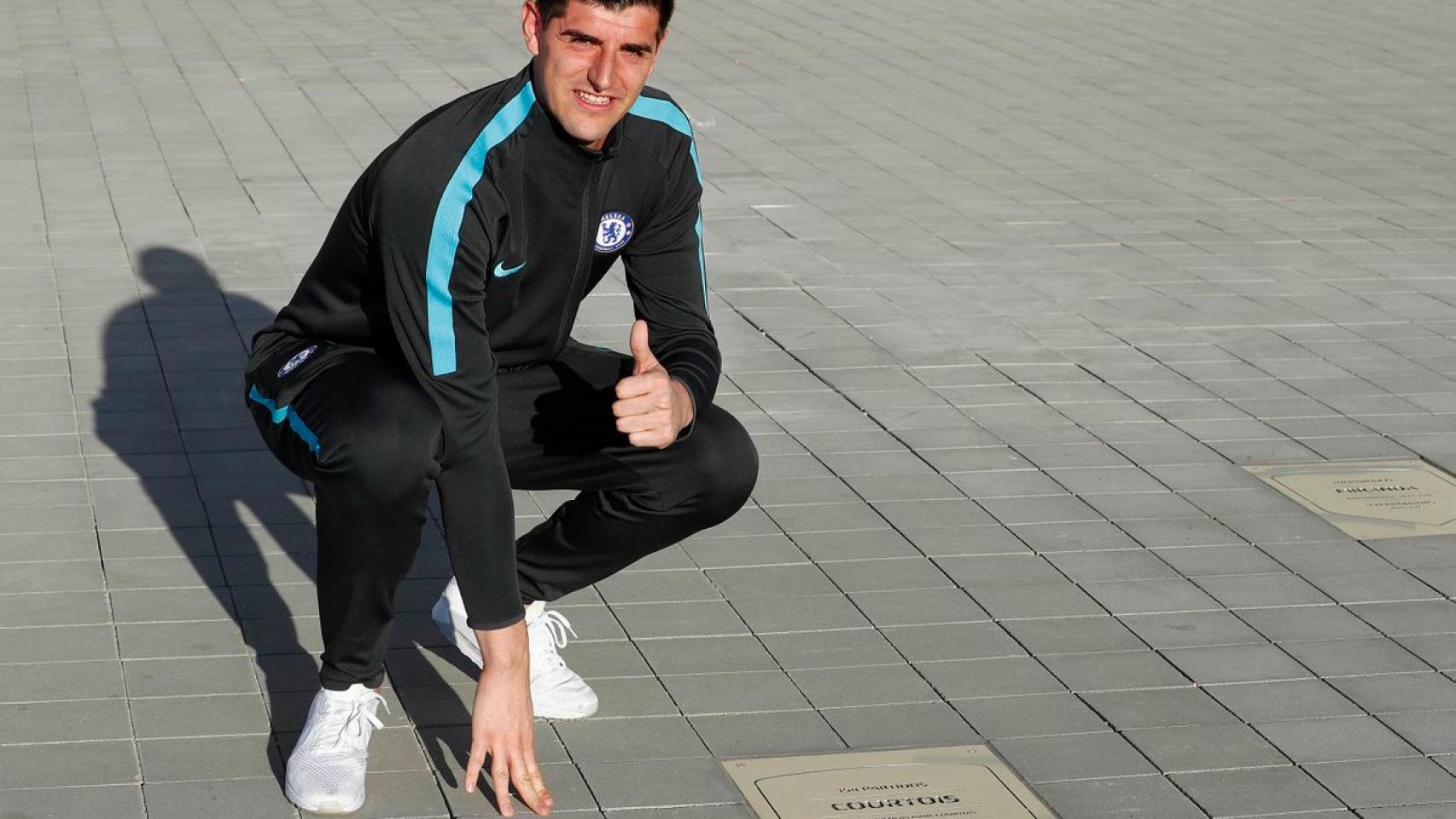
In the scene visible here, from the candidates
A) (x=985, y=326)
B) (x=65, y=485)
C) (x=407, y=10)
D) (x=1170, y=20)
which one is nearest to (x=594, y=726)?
(x=65, y=485)

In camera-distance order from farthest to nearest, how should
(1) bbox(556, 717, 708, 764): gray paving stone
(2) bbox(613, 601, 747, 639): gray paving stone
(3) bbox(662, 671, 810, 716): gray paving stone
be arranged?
1. (2) bbox(613, 601, 747, 639): gray paving stone
2. (3) bbox(662, 671, 810, 716): gray paving stone
3. (1) bbox(556, 717, 708, 764): gray paving stone

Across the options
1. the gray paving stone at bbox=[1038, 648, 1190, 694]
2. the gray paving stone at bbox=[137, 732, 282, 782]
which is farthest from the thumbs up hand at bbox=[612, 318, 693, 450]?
the gray paving stone at bbox=[1038, 648, 1190, 694]

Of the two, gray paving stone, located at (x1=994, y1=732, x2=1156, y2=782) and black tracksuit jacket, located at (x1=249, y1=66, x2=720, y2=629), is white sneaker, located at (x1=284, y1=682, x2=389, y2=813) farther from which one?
gray paving stone, located at (x1=994, y1=732, x2=1156, y2=782)

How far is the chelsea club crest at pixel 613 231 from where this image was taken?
3.91m

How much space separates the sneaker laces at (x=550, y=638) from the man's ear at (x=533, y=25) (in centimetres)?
120

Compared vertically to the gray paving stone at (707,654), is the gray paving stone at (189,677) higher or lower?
lower

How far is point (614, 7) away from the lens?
3.57 meters

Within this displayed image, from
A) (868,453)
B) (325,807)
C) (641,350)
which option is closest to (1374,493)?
(868,453)

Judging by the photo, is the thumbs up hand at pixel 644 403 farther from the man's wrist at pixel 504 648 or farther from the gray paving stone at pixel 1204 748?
the gray paving stone at pixel 1204 748

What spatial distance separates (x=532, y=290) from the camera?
3.92 meters

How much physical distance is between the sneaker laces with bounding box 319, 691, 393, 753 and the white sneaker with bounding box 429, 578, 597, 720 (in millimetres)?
385

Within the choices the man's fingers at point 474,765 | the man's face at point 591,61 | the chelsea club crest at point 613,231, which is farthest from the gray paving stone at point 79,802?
the man's face at point 591,61

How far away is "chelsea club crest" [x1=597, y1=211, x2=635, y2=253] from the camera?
3.91 m

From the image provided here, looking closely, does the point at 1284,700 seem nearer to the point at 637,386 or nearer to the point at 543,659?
the point at 543,659
